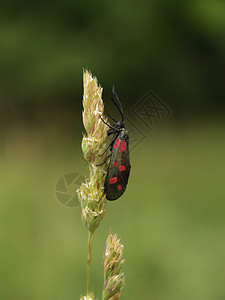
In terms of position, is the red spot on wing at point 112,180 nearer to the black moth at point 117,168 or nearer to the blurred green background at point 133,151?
the black moth at point 117,168

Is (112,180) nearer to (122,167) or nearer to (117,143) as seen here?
(122,167)

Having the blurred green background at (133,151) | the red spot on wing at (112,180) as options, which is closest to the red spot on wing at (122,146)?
the red spot on wing at (112,180)

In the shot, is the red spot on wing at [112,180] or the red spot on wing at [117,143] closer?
the red spot on wing at [112,180]

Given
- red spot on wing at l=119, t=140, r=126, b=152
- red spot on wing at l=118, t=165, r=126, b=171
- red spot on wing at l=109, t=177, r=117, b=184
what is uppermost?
red spot on wing at l=119, t=140, r=126, b=152

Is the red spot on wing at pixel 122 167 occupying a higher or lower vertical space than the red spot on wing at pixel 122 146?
lower

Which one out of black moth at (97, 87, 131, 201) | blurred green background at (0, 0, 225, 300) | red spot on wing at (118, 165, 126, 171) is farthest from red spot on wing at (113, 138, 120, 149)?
blurred green background at (0, 0, 225, 300)

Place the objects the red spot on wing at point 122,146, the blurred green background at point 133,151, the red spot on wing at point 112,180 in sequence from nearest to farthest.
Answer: the red spot on wing at point 112,180, the red spot on wing at point 122,146, the blurred green background at point 133,151

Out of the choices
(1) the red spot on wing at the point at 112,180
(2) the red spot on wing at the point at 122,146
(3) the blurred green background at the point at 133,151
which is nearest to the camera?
(1) the red spot on wing at the point at 112,180

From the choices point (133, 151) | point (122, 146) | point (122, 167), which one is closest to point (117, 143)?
point (122, 146)

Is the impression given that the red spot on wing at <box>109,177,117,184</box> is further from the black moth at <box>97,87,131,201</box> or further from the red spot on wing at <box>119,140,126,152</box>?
the red spot on wing at <box>119,140,126,152</box>
